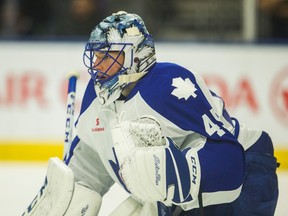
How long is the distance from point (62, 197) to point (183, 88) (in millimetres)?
552

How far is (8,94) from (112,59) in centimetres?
272

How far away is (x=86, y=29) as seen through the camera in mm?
5352

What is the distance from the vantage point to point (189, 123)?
2.25 metres

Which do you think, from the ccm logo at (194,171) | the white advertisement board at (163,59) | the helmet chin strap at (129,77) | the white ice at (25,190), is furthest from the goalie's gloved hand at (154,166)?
the white advertisement board at (163,59)

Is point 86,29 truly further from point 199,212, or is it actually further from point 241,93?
point 199,212

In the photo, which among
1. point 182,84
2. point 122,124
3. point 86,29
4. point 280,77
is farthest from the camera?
point 86,29

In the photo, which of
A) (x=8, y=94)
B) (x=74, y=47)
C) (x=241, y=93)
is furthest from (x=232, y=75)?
(x=8, y=94)

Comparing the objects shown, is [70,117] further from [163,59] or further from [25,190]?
[163,59]

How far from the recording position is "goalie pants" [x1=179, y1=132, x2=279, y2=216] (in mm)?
2402

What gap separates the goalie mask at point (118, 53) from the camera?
92.6 inches

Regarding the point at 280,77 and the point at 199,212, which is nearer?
the point at 199,212

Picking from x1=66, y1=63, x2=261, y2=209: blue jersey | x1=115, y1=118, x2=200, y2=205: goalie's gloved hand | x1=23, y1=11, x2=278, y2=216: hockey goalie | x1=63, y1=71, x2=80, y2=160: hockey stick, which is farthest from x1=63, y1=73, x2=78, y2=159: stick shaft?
x1=115, y1=118, x2=200, y2=205: goalie's gloved hand

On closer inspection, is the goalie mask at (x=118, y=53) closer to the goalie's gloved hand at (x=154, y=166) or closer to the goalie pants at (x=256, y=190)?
the goalie's gloved hand at (x=154, y=166)

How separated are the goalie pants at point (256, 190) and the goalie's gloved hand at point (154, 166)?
0.31 metres
